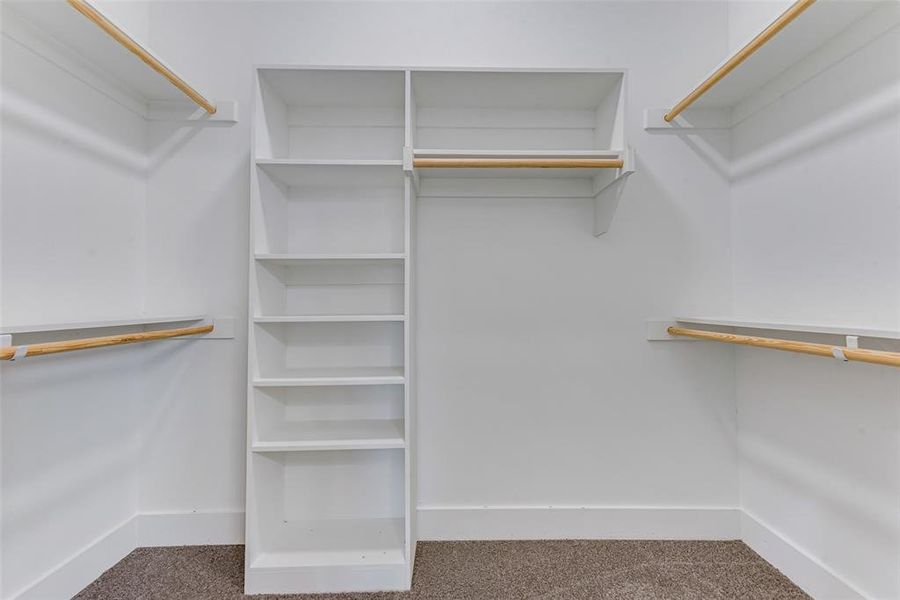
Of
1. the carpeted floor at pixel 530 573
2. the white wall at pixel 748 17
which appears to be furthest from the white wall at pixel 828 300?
the white wall at pixel 748 17

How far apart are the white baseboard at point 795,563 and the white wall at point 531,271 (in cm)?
12

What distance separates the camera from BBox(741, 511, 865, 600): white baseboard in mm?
1276

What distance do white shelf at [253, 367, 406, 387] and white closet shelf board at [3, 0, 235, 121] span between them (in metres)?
1.11

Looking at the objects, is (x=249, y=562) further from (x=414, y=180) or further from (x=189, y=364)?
(x=414, y=180)

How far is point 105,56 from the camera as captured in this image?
138 cm

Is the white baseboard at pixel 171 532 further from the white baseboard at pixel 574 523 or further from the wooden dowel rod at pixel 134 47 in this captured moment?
the wooden dowel rod at pixel 134 47

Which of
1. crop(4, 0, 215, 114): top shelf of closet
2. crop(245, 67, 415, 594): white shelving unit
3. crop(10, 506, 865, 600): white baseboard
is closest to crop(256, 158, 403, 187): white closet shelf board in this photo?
crop(245, 67, 415, 594): white shelving unit

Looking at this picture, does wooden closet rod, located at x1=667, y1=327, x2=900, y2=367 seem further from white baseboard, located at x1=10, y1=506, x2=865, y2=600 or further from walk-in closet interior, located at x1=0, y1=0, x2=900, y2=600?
white baseboard, located at x1=10, y1=506, x2=865, y2=600

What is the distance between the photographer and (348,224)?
173cm

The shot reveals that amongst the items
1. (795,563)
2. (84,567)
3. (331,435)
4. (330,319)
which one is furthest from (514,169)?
(84,567)

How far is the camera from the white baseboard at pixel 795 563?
4.19 ft

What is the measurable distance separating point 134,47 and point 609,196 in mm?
1685

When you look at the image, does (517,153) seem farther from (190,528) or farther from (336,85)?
(190,528)

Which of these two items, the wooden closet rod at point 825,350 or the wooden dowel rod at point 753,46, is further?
the wooden dowel rod at point 753,46
